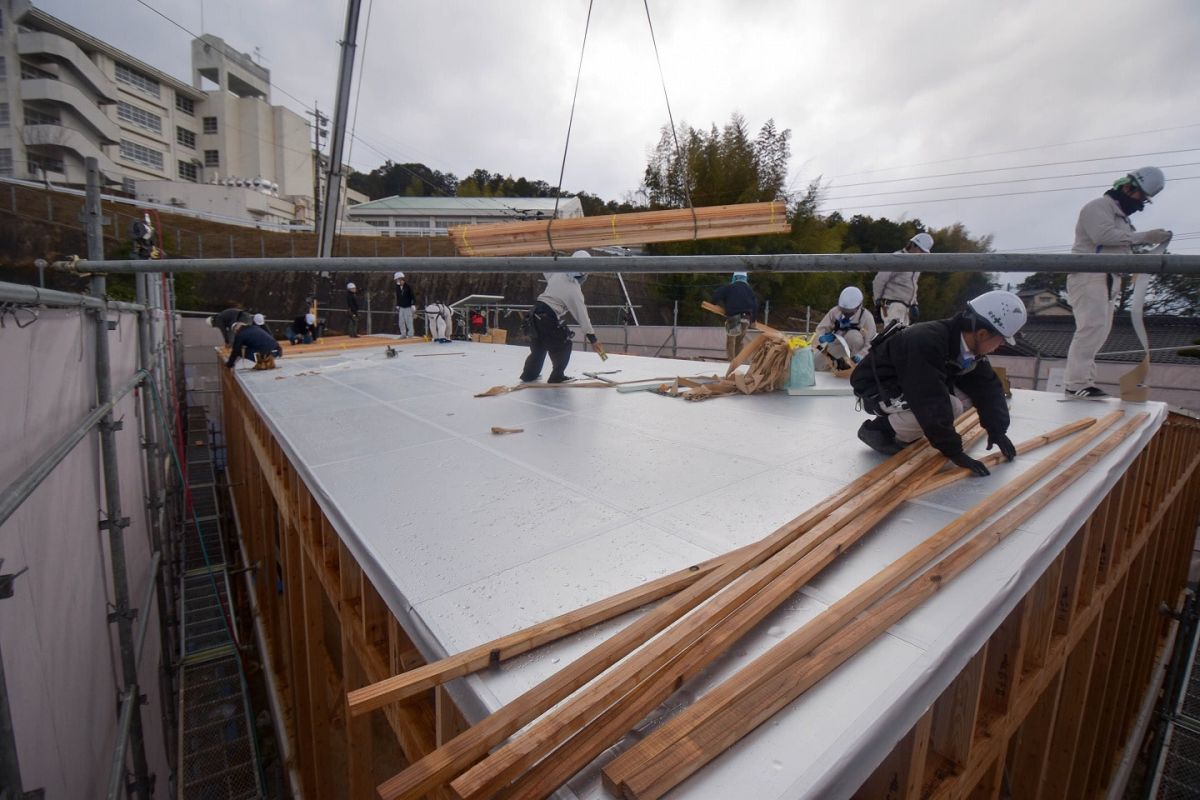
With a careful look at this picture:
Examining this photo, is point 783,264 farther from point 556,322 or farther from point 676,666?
point 556,322

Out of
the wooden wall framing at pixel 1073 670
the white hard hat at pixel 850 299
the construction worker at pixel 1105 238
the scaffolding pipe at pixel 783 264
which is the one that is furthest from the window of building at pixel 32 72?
the construction worker at pixel 1105 238

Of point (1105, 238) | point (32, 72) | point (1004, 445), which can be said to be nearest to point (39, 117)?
point (32, 72)

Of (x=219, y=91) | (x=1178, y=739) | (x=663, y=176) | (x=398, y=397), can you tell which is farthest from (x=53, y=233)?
(x=219, y=91)

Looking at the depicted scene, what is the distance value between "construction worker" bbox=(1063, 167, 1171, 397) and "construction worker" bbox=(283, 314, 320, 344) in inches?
478

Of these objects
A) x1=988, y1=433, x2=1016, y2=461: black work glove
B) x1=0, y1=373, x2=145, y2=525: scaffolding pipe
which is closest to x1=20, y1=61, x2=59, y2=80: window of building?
x1=0, y1=373, x2=145, y2=525: scaffolding pipe

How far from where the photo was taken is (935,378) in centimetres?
255

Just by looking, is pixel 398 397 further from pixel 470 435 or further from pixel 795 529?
pixel 795 529

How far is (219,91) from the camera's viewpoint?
92.6ft

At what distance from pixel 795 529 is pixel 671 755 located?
1.09 metres

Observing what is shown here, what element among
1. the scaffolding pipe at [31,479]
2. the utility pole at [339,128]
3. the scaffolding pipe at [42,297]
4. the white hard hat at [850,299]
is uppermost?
the utility pole at [339,128]

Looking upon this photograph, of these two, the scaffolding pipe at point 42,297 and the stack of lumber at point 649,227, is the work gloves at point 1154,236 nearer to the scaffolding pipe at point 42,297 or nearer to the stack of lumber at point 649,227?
the stack of lumber at point 649,227

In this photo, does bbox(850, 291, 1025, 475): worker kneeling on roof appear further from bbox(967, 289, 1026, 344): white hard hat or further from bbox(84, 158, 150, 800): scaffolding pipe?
bbox(84, 158, 150, 800): scaffolding pipe

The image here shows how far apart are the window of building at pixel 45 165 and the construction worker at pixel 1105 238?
615 cm

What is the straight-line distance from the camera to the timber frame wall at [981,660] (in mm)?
1737
